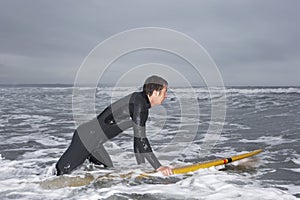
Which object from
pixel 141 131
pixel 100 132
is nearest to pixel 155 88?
pixel 141 131

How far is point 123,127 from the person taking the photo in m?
4.61

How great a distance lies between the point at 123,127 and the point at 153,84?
0.89 m

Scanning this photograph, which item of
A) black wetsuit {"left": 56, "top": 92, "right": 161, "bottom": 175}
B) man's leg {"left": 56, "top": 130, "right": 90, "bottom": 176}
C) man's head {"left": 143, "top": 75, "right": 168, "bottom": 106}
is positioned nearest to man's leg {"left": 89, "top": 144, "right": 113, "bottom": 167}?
black wetsuit {"left": 56, "top": 92, "right": 161, "bottom": 175}

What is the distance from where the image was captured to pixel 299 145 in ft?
22.7

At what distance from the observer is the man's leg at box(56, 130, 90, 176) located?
177 inches

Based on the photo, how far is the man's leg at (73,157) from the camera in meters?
4.51

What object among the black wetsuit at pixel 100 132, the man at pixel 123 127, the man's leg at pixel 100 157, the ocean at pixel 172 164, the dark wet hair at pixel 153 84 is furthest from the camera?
the man's leg at pixel 100 157

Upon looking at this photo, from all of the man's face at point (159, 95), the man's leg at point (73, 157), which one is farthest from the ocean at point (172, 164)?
the man's face at point (159, 95)

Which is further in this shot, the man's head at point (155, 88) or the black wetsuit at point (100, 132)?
the black wetsuit at point (100, 132)

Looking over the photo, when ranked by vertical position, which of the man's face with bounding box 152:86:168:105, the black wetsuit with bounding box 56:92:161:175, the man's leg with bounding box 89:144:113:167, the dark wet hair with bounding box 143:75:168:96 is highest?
the dark wet hair with bounding box 143:75:168:96

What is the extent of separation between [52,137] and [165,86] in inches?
216

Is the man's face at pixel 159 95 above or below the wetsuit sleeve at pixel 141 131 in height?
above

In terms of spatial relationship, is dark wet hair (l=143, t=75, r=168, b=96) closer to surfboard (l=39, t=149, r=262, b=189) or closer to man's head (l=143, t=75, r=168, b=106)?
man's head (l=143, t=75, r=168, b=106)

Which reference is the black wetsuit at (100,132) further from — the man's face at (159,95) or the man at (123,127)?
the man's face at (159,95)
